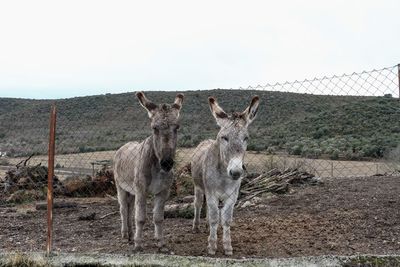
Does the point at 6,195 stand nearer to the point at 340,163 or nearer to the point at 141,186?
the point at 141,186

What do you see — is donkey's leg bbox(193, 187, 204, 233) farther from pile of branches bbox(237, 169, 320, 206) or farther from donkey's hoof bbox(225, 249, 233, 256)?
pile of branches bbox(237, 169, 320, 206)

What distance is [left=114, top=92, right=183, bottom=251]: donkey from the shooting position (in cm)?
764

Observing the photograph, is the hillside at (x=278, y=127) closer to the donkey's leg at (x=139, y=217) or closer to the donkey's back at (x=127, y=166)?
the donkey's back at (x=127, y=166)

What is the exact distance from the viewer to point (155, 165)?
8.16 m

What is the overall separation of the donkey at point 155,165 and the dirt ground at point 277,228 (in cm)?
64

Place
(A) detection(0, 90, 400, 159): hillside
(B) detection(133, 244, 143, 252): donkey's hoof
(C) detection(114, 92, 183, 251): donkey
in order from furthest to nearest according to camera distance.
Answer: (A) detection(0, 90, 400, 159): hillside < (B) detection(133, 244, 143, 252): donkey's hoof < (C) detection(114, 92, 183, 251): donkey

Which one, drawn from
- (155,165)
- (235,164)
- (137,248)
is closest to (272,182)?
(155,165)

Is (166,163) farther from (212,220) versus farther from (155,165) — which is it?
(212,220)

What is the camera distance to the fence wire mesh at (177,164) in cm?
797

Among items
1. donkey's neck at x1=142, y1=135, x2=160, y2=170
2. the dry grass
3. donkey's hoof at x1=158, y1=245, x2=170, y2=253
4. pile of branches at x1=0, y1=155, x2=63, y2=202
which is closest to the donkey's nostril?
donkey's neck at x1=142, y1=135, x2=160, y2=170

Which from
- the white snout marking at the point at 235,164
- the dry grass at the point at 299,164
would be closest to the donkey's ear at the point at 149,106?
the white snout marking at the point at 235,164

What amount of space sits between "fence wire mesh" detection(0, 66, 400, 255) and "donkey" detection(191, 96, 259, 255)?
0.02m

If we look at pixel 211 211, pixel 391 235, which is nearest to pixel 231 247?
pixel 211 211

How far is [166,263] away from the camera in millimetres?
6738
